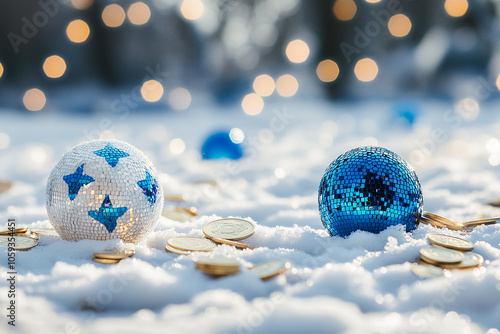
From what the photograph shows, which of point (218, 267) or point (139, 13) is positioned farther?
point (139, 13)

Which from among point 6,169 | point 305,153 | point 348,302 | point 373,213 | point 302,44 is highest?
point 302,44

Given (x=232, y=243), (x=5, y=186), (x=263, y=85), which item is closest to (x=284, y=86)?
(x=263, y=85)

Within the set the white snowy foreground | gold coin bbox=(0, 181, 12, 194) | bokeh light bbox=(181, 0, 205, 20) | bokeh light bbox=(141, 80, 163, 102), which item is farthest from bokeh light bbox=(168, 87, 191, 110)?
gold coin bbox=(0, 181, 12, 194)

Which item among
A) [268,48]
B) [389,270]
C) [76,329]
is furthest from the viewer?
[268,48]

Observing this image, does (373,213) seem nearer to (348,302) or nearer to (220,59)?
(348,302)

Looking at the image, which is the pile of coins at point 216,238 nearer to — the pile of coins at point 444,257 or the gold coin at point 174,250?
the gold coin at point 174,250

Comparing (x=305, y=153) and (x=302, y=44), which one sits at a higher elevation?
(x=302, y=44)

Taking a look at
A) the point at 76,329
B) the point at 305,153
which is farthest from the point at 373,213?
the point at 305,153

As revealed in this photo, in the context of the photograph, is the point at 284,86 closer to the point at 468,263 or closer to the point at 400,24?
the point at 400,24
